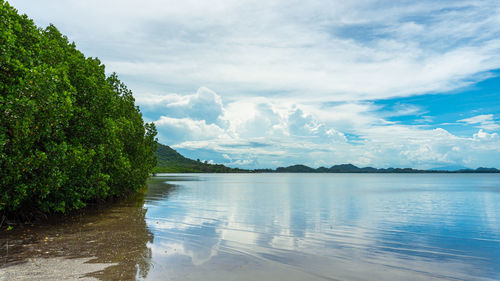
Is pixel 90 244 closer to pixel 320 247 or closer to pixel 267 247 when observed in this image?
pixel 267 247

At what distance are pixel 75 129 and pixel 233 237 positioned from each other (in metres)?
13.3

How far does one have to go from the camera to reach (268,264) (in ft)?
47.1

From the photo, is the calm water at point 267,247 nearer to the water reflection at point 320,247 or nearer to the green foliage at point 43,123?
the water reflection at point 320,247

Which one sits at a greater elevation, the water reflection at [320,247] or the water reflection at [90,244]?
the water reflection at [90,244]

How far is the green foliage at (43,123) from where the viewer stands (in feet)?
51.3

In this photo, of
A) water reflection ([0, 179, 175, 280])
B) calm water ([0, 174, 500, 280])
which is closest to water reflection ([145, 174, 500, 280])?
calm water ([0, 174, 500, 280])

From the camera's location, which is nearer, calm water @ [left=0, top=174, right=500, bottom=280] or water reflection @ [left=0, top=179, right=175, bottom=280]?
water reflection @ [left=0, top=179, right=175, bottom=280]

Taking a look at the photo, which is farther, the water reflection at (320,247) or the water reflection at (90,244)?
the water reflection at (320,247)

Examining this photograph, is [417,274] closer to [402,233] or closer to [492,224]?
[402,233]

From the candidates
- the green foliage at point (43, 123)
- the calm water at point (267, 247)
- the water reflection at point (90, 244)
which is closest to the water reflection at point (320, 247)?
the calm water at point (267, 247)

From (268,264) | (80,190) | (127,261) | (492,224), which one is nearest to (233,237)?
(268,264)

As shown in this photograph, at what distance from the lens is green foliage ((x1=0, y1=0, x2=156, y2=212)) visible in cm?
1564

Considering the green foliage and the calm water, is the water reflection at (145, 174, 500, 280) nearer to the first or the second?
the calm water

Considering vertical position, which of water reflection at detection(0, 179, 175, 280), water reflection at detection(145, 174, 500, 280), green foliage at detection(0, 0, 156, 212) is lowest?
water reflection at detection(145, 174, 500, 280)
